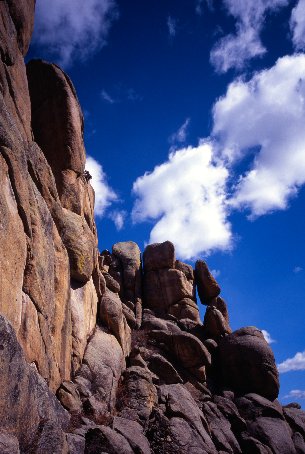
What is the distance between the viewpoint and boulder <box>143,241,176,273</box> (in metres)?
51.2

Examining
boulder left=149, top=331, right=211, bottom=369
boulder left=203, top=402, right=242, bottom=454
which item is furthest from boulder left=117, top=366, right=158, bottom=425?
boulder left=149, top=331, right=211, bottom=369

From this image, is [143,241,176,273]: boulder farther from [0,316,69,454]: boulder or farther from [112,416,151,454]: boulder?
[0,316,69,454]: boulder

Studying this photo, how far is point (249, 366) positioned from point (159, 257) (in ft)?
70.8

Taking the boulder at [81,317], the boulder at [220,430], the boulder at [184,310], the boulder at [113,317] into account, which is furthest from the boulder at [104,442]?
the boulder at [184,310]

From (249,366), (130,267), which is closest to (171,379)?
(249,366)

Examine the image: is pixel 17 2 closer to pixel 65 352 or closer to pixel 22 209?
pixel 22 209

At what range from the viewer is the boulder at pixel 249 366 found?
33594mm

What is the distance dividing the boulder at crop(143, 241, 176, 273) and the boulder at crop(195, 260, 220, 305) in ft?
17.7

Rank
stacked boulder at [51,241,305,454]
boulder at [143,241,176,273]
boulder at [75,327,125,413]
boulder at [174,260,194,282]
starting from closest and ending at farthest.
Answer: stacked boulder at [51,241,305,454] < boulder at [75,327,125,413] < boulder at [143,241,176,273] < boulder at [174,260,194,282]

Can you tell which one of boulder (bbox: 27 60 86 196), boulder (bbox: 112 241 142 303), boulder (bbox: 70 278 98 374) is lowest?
boulder (bbox: 70 278 98 374)

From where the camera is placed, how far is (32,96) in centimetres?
Result: 2559

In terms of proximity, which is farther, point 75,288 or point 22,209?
point 75,288

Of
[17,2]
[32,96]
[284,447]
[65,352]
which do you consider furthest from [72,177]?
[284,447]

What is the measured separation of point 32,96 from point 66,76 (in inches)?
119
